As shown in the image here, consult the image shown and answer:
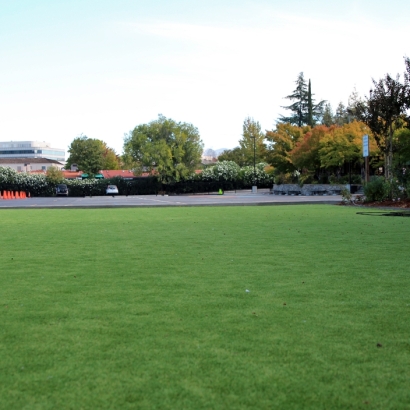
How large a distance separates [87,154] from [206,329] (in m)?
116

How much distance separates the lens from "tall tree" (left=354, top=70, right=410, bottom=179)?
29.9 metres

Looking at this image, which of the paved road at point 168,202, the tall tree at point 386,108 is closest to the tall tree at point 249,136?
the paved road at point 168,202

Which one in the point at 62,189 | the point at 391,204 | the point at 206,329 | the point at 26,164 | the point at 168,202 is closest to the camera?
the point at 206,329

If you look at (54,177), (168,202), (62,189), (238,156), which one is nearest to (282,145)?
(62,189)

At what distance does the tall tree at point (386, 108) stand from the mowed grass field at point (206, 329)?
68.6 feet

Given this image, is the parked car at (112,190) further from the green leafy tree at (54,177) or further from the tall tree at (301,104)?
the tall tree at (301,104)

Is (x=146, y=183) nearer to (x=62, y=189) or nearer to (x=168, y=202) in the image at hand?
(x=62, y=189)

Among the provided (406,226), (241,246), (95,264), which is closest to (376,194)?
(406,226)

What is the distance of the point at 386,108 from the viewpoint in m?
30.0

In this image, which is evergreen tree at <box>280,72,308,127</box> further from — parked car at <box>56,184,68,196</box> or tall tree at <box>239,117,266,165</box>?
parked car at <box>56,184,68,196</box>

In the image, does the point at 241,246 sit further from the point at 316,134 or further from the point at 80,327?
the point at 316,134

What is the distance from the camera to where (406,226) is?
1571 cm

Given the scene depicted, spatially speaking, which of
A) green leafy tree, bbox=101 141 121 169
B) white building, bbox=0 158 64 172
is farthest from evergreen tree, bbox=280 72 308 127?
white building, bbox=0 158 64 172

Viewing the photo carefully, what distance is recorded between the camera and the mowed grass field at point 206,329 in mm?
3834
